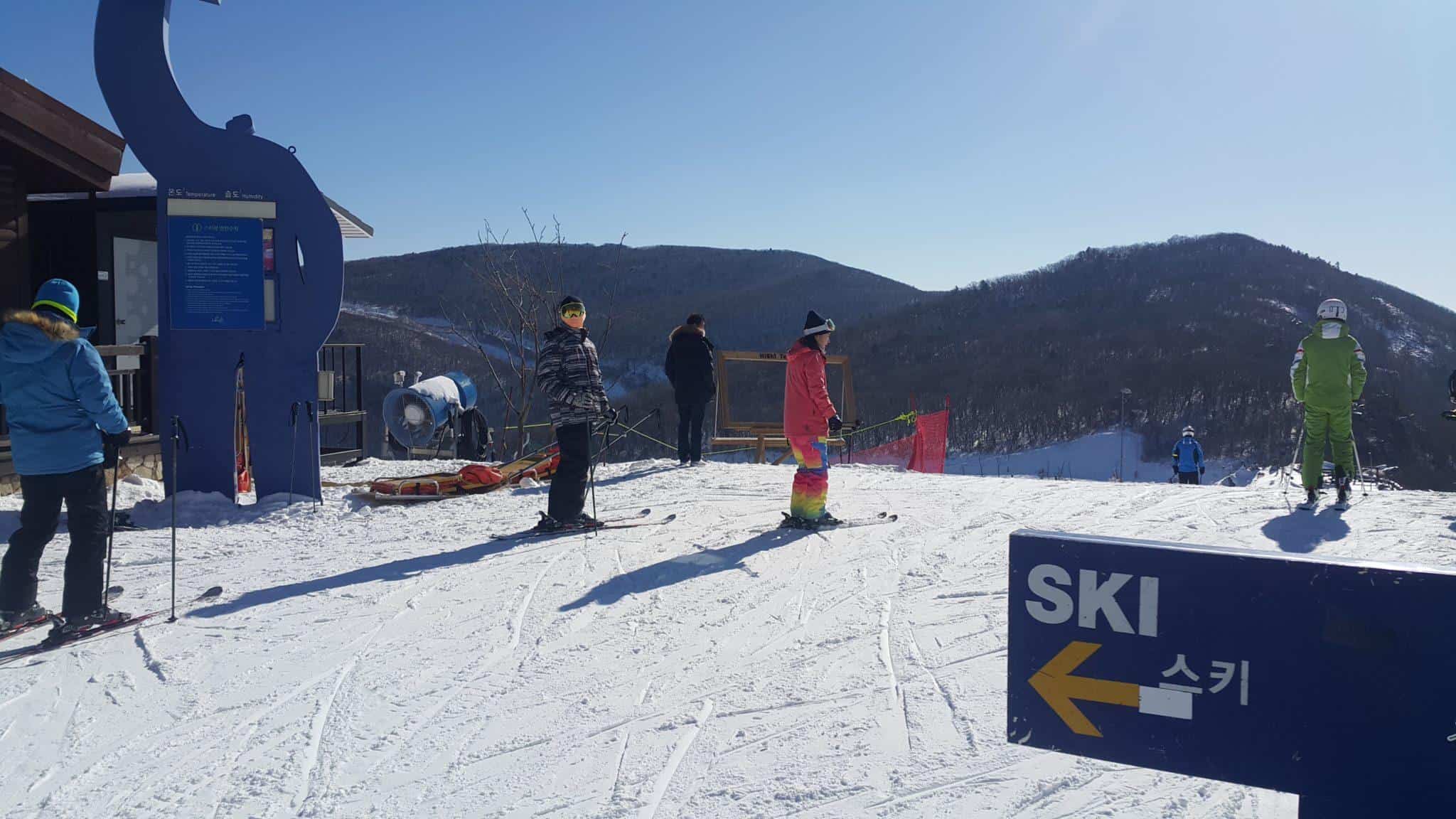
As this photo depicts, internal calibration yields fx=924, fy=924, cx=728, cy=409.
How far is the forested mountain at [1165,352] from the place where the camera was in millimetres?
42875

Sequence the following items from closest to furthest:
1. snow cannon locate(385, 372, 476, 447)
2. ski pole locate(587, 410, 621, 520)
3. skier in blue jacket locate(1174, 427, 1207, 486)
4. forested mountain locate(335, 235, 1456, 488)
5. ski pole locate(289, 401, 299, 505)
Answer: ski pole locate(587, 410, 621, 520)
ski pole locate(289, 401, 299, 505)
snow cannon locate(385, 372, 476, 447)
skier in blue jacket locate(1174, 427, 1207, 486)
forested mountain locate(335, 235, 1456, 488)

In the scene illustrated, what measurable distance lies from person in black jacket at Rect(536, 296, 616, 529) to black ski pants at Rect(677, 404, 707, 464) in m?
4.14

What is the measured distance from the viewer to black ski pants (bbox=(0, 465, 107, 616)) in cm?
471

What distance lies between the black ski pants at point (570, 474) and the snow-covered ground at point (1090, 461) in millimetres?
28510

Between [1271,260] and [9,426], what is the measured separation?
9680 cm

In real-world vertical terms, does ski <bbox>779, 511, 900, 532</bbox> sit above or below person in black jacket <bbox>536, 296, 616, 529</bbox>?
below

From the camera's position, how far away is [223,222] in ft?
27.3

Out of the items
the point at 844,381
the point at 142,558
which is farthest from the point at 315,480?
the point at 844,381

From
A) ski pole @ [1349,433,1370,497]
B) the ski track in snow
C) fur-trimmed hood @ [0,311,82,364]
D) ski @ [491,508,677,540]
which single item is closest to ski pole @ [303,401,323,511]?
ski @ [491,508,677,540]

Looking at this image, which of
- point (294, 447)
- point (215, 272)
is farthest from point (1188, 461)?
point (215, 272)

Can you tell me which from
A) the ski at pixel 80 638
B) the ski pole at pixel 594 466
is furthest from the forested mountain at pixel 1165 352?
the ski at pixel 80 638

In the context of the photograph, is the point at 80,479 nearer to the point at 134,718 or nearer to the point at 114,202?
the point at 134,718

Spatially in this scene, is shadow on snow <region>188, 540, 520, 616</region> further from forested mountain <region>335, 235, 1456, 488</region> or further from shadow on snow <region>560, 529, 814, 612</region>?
forested mountain <region>335, 235, 1456, 488</region>

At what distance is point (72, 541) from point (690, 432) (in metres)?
7.59
